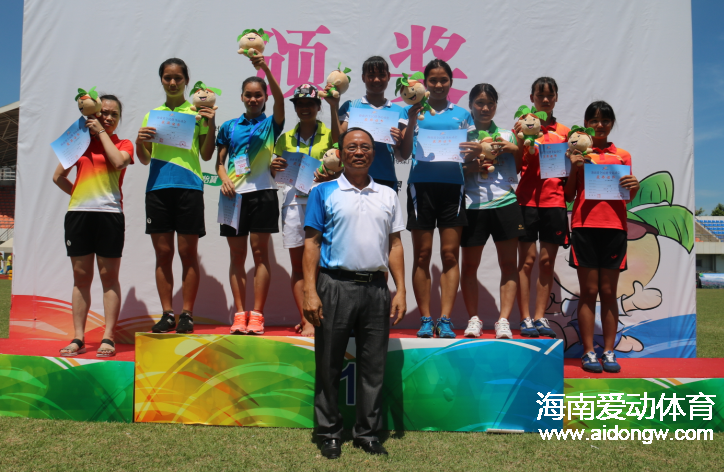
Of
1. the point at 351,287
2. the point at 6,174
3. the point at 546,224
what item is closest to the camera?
the point at 351,287

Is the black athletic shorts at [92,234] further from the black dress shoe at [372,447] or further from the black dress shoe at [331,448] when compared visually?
the black dress shoe at [372,447]

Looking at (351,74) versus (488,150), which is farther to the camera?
(351,74)

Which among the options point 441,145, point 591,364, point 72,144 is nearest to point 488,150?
point 441,145

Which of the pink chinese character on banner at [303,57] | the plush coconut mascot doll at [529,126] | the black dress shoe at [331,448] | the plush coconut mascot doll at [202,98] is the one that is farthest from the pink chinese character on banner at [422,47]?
the black dress shoe at [331,448]

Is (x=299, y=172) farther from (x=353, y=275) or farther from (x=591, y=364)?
(x=591, y=364)

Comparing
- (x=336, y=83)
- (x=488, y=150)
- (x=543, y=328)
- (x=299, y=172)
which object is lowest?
(x=543, y=328)

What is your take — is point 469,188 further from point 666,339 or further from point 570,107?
point 666,339

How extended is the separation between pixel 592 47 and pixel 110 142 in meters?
4.26

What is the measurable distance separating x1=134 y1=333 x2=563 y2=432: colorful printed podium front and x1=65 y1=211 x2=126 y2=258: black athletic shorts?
0.81 m

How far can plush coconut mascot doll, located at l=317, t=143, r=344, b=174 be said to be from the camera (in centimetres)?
320

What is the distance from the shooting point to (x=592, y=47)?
4.51m

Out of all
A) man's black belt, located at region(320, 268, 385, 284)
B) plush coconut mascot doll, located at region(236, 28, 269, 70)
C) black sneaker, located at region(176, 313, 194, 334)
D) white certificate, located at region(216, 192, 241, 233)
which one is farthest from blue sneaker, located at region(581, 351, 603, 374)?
plush coconut mascot doll, located at region(236, 28, 269, 70)

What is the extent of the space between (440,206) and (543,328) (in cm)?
121

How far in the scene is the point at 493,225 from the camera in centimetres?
343
